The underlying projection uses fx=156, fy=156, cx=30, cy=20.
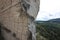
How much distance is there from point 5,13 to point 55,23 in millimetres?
827

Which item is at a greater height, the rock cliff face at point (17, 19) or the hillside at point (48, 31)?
the rock cliff face at point (17, 19)

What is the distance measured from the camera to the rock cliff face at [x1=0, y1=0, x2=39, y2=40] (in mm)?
990

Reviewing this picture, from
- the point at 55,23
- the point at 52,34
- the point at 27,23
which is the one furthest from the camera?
the point at 55,23

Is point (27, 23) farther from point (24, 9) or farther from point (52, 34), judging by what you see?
point (52, 34)

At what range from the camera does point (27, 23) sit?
99cm

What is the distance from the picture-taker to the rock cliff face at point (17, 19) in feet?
3.25

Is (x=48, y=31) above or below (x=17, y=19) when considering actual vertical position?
below

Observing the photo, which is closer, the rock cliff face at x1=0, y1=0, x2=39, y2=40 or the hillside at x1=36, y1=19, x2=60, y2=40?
the rock cliff face at x1=0, y1=0, x2=39, y2=40

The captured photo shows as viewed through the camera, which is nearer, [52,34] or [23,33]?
[23,33]

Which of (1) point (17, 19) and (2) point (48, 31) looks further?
(2) point (48, 31)

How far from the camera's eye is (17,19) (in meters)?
1.01

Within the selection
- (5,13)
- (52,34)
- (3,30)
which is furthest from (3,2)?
(52,34)

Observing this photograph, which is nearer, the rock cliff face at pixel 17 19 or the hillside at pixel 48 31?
the rock cliff face at pixel 17 19

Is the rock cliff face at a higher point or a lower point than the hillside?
higher
